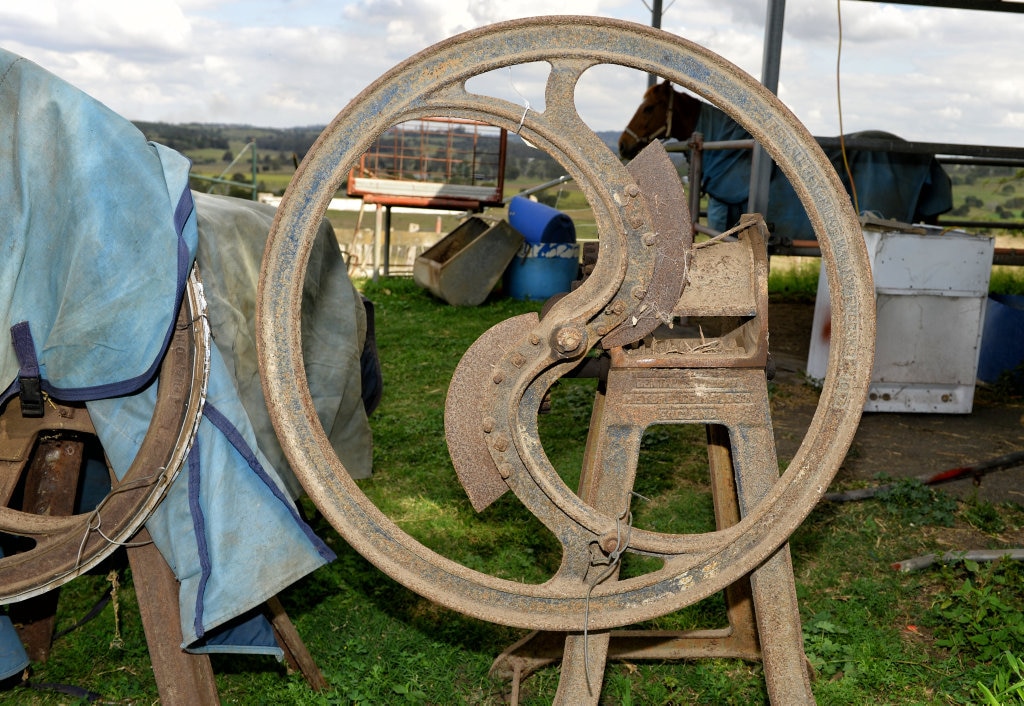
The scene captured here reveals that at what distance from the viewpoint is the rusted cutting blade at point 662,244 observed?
5.85ft

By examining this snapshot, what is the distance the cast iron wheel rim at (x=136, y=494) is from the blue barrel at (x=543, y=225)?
6.47m

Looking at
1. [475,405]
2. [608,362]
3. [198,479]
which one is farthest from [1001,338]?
[198,479]

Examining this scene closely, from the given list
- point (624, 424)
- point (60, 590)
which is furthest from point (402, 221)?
point (624, 424)

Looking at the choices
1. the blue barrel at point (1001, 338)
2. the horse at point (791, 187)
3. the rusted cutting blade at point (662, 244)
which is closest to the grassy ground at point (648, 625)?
the rusted cutting blade at point (662, 244)

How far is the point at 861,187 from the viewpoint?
657 centimetres

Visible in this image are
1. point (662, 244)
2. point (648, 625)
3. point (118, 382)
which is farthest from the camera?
point (648, 625)

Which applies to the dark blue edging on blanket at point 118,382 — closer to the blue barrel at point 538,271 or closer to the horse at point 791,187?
the horse at point 791,187

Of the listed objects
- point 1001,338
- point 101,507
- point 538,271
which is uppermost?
point 538,271

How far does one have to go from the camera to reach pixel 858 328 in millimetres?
1726

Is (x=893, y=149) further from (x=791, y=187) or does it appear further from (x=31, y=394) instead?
(x=31, y=394)

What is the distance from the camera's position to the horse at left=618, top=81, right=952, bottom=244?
6.58 m

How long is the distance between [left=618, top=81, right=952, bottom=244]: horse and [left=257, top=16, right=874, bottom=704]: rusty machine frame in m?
4.72

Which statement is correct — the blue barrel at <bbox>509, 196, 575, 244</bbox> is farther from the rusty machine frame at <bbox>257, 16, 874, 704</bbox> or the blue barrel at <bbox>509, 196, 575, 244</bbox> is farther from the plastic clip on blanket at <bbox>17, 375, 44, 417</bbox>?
the plastic clip on blanket at <bbox>17, 375, 44, 417</bbox>

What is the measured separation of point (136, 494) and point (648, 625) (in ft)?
5.42
